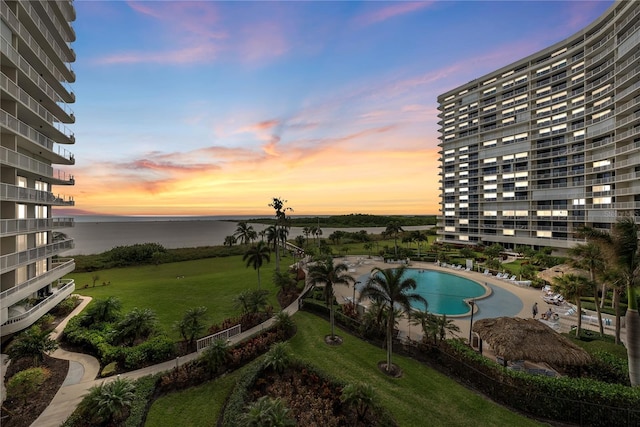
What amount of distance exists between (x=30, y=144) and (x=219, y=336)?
2363cm

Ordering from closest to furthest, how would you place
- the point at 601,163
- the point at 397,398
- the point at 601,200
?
the point at 397,398, the point at 601,200, the point at 601,163

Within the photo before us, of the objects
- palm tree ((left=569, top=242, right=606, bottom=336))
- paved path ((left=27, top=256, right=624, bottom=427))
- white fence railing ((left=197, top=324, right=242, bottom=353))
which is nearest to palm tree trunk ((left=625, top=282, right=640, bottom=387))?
palm tree ((left=569, top=242, right=606, bottom=336))

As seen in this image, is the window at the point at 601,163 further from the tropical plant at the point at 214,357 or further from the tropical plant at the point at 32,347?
the tropical plant at the point at 32,347

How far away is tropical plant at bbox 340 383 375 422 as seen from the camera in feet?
42.1

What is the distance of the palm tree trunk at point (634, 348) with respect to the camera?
48.1 feet

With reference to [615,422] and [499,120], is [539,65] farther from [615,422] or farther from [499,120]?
[615,422]

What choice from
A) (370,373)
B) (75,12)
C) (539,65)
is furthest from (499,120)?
(75,12)

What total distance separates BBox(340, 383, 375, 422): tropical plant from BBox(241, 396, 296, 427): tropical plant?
300cm

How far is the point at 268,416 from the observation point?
11.1 metres

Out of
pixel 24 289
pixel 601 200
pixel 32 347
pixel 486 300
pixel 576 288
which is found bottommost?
pixel 486 300

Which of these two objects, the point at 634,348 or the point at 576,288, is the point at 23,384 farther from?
the point at 576,288

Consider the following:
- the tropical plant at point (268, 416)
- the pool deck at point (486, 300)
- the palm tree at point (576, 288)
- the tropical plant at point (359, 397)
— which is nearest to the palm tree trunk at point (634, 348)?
the palm tree at point (576, 288)

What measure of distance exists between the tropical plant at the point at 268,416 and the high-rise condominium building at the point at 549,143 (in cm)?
5762

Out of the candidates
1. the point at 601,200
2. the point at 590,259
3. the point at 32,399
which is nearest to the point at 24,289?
the point at 32,399
